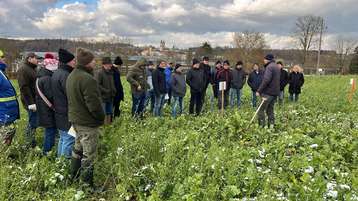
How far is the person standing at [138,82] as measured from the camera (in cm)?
941

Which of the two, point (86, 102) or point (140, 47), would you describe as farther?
point (140, 47)

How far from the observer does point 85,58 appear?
183 inches

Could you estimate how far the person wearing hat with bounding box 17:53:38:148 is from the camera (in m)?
6.29

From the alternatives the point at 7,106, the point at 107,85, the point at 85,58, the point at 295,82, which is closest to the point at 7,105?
the point at 7,106

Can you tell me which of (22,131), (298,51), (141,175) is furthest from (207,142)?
(298,51)

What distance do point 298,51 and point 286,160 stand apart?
172 feet

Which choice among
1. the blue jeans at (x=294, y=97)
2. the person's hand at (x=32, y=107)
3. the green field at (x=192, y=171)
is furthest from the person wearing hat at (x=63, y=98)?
the blue jeans at (x=294, y=97)

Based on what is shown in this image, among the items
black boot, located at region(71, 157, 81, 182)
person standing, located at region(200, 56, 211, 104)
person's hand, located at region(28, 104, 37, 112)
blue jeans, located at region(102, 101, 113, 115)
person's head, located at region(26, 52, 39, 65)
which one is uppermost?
person's head, located at region(26, 52, 39, 65)

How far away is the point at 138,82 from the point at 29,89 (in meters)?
3.50

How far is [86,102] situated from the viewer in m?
→ 4.57

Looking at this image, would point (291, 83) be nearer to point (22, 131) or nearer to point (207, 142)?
point (207, 142)

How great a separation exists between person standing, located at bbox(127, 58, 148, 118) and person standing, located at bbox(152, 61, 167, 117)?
18.1 inches

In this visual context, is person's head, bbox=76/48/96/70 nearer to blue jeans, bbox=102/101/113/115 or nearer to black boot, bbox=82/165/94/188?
black boot, bbox=82/165/94/188

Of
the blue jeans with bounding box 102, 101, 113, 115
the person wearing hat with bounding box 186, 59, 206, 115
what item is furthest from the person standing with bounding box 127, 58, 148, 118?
the person wearing hat with bounding box 186, 59, 206, 115
